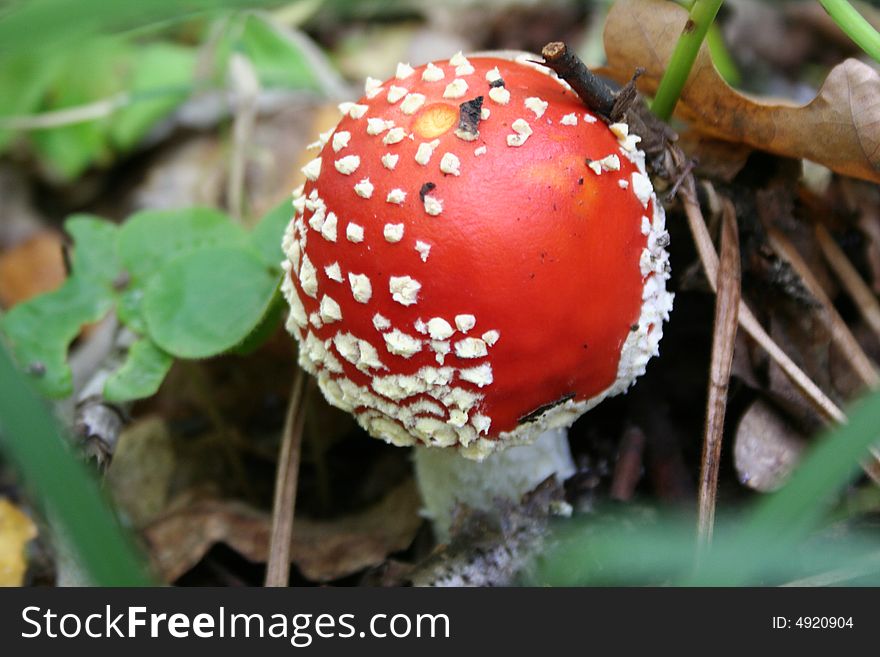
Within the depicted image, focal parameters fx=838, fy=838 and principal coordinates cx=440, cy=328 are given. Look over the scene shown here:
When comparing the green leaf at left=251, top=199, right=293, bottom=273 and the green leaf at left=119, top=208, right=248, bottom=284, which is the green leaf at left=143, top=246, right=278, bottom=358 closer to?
the green leaf at left=251, top=199, right=293, bottom=273

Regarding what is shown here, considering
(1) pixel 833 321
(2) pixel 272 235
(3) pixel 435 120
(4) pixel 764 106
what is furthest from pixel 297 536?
(4) pixel 764 106

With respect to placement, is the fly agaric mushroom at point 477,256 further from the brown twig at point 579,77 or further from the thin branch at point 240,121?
the thin branch at point 240,121

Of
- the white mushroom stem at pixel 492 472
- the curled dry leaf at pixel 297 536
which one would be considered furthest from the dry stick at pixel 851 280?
the curled dry leaf at pixel 297 536

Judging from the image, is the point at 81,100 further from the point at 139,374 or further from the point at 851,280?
the point at 851,280

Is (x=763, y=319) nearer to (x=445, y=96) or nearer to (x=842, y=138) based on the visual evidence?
(x=842, y=138)

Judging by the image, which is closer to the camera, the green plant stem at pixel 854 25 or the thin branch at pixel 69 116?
the green plant stem at pixel 854 25

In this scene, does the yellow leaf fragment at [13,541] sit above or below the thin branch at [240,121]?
below
